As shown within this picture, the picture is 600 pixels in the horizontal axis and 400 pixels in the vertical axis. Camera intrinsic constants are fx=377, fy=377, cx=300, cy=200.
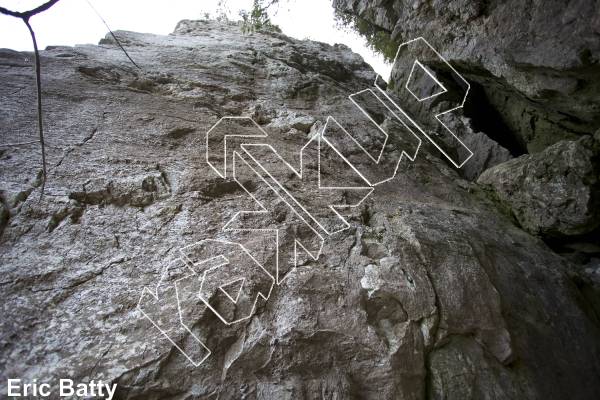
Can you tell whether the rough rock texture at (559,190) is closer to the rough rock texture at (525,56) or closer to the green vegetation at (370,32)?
the rough rock texture at (525,56)

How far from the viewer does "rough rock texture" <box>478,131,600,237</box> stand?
11.9ft

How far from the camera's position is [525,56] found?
3781mm

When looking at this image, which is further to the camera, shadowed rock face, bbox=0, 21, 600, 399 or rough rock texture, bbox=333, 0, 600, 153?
rough rock texture, bbox=333, 0, 600, 153

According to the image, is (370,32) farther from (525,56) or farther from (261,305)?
(261,305)

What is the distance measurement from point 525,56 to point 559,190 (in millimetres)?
1386

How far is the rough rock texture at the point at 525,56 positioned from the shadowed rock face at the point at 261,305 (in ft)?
4.34

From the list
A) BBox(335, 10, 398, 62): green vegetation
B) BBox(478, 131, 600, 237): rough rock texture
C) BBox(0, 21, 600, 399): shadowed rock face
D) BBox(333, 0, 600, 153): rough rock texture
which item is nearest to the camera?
BBox(0, 21, 600, 399): shadowed rock face

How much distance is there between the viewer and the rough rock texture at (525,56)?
11.1ft

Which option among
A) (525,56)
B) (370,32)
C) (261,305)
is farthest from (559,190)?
(370,32)

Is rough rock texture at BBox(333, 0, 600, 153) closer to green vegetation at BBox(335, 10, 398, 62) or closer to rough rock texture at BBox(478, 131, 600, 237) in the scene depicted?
rough rock texture at BBox(478, 131, 600, 237)

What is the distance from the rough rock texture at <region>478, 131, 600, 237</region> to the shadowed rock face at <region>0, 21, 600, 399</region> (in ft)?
0.94

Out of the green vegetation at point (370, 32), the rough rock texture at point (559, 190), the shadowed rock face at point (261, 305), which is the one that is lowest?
the shadowed rock face at point (261, 305)

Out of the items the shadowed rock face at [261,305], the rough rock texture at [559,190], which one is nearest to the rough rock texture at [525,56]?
the rough rock texture at [559,190]

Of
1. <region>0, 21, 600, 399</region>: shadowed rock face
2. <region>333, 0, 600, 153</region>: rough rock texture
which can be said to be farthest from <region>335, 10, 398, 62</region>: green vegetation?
<region>0, 21, 600, 399</region>: shadowed rock face
